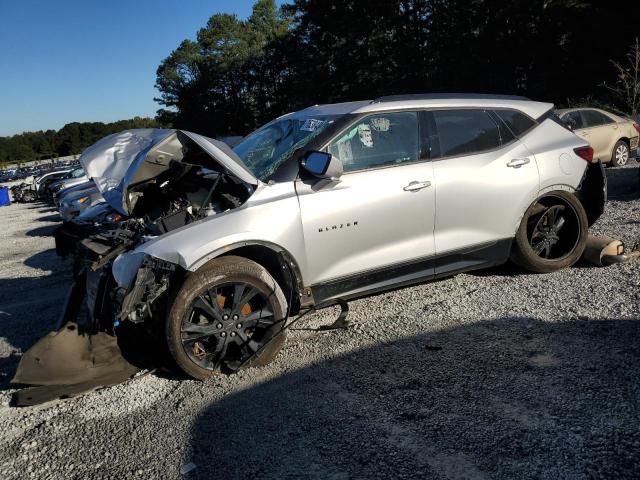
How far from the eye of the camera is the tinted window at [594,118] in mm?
11797

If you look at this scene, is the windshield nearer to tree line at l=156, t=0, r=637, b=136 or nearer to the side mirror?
the side mirror

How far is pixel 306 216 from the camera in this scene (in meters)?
3.89

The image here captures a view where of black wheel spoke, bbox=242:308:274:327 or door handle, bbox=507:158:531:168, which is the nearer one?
black wheel spoke, bbox=242:308:274:327

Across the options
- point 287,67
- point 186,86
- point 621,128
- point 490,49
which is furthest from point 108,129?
point 621,128

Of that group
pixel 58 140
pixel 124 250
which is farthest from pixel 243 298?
pixel 58 140

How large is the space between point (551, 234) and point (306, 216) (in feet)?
8.71

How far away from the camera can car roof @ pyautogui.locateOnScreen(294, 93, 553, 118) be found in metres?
4.39

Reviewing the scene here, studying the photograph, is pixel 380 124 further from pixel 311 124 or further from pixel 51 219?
pixel 51 219

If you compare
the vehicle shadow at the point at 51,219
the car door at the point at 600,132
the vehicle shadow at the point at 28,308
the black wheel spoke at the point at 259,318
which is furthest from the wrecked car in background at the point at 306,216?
the vehicle shadow at the point at 51,219

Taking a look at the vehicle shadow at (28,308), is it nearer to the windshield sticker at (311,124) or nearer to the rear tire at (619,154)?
the windshield sticker at (311,124)

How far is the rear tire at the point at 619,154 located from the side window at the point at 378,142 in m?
9.92

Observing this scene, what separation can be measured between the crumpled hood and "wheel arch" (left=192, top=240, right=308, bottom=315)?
48cm

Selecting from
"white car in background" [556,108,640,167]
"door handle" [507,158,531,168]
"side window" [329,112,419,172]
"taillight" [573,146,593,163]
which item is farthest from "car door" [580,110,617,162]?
"side window" [329,112,419,172]

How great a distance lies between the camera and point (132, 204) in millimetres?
4289
